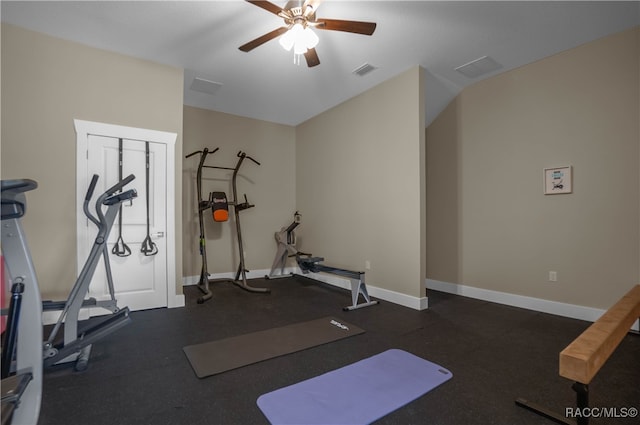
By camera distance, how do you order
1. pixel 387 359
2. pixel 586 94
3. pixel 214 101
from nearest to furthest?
pixel 387 359 → pixel 586 94 → pixel 214 101

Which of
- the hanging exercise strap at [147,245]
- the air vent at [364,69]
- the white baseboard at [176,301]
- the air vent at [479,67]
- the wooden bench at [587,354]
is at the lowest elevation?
the white baseboard at [176,301]

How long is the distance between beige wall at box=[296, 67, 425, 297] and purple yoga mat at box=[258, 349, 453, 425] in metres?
1.71

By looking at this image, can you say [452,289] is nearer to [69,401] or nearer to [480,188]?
[480,188]

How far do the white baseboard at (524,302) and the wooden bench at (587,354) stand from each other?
1.62 m

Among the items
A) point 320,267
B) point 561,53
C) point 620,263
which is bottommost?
point 320,267

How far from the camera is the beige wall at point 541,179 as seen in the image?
3152 mm

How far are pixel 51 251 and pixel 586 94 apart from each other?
6.24 metres

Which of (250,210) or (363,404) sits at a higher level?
(250,210)

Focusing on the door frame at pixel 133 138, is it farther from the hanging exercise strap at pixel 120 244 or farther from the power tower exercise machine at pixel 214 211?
the power tower exercise machine at pixel 214 211

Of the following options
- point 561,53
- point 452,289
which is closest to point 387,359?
point 452,289

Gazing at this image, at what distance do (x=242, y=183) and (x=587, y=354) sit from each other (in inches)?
213

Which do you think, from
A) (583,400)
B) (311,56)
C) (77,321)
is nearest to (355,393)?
(583,400)

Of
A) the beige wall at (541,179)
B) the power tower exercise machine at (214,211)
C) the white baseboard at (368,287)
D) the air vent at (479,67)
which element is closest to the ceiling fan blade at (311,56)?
the air vent at (479,67)

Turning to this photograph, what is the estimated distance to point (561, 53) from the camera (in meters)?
3.55
